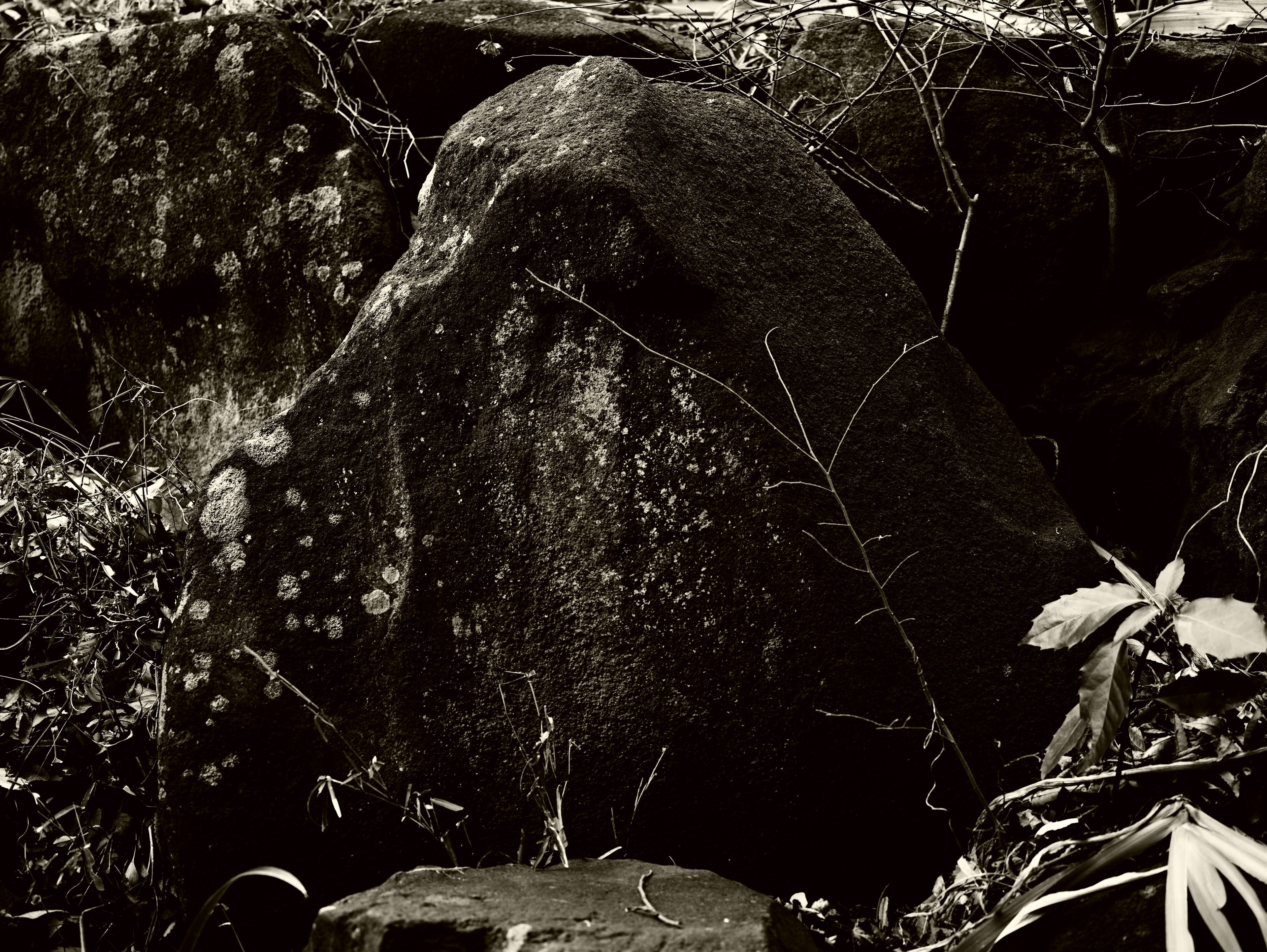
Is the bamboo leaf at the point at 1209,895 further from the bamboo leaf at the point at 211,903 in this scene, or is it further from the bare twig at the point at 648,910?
the bamboo leaf at the point at 211,903

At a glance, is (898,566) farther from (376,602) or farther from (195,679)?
(195,679)

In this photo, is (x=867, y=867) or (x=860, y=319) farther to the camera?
(x=860, y=319)

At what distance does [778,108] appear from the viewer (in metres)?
2.72

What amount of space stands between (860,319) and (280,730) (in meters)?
1.24

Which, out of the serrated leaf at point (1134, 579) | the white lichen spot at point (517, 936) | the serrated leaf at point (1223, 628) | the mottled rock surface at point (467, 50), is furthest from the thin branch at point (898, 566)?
the mottled rock surface at point (467, 50)

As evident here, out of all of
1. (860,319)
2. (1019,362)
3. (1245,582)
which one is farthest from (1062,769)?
(1019,362)

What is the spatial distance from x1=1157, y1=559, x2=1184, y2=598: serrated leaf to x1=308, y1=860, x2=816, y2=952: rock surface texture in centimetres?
69

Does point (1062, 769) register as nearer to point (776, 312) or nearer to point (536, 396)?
point (776, 312)

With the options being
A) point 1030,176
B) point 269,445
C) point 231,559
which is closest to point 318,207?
point 269,445

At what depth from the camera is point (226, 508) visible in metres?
1.92

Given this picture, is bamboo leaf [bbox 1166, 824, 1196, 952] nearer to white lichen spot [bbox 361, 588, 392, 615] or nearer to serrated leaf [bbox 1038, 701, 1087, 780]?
serrated leaf [bbox 1038, 701, 1087, 780]

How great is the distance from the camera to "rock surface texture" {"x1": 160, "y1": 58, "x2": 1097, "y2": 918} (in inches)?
68.6

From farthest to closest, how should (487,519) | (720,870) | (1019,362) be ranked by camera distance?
(1019,362) → (487,519) → (720,870)

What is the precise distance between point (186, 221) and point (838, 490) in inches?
75.9
